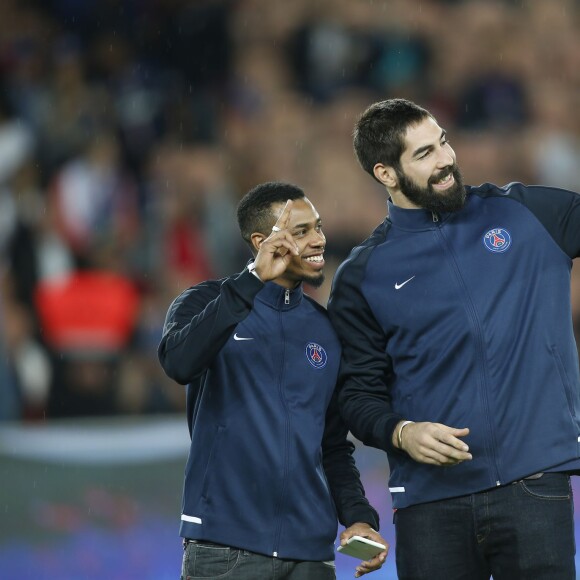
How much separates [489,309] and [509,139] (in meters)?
5.31

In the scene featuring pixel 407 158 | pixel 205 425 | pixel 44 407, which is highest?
pixel 44 407

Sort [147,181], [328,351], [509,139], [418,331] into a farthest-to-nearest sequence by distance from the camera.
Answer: [509,139] → [147,181] → [328,351] → [418,331]

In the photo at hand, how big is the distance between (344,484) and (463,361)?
1.80 feet

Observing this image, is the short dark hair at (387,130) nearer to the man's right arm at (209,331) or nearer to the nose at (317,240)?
the nose at (317,240)

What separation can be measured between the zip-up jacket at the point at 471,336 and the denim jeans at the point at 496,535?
37mm

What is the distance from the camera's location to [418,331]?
2869 mm

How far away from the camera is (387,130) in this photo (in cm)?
307

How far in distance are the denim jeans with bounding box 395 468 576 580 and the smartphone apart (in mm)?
56

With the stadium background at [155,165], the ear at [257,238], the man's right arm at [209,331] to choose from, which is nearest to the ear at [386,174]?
the ear at [257,238]

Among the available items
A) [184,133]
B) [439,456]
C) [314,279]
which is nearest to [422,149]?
[314,279]

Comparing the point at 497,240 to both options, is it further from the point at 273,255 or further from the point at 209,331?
the point at 209,331

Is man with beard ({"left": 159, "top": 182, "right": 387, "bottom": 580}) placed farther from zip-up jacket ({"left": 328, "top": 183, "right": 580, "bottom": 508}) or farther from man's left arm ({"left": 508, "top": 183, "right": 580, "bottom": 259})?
man's left arm ({"left": 508, "top": 183, "right": 580, "bottom": 259})

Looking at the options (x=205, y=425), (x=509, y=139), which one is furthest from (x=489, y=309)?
(x=509, y=139)

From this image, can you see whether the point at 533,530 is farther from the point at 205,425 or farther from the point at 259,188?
the point at 259,188
